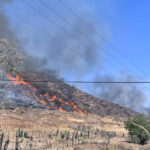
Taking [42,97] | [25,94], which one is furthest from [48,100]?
[25,94]

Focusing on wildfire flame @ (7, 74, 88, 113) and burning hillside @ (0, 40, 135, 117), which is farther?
wildfire flame @ (7, 74, 88, 113)

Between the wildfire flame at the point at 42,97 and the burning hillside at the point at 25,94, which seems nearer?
the burning hillside at the point at 25,94

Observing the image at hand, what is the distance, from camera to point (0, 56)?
2906 cm

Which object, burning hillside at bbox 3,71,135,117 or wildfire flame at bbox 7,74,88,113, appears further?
wildfire flame at bbox 7,74,88,113

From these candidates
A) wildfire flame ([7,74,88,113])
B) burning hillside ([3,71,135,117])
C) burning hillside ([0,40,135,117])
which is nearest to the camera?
burning hillside ([0,40,135,117])

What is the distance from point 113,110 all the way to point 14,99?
47.2 metres

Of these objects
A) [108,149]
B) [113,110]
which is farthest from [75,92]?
[108,149]

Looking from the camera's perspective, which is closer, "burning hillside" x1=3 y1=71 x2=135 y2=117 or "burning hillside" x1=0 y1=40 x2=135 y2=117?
"burning hillside" x1=0 y1=40 x2=135 y2=117

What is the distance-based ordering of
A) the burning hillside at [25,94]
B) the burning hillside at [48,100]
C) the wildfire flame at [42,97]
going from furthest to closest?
the wildfire flame at [42,97] → the burning hillside at [48,100] → the burning hillside at [25,94]

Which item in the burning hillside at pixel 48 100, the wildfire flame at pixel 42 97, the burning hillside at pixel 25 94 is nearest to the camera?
the burning hillside at pixel 25 94

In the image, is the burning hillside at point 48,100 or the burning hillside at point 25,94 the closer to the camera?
the burning hillside at point 25,94

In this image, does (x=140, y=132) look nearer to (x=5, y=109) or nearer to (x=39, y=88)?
(x=5, y=109)

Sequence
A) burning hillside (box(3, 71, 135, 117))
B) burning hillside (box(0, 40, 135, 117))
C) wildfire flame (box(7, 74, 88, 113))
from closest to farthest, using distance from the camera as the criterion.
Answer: burning hillside (box(0, 40, 135, 117))
burning hillside (box(3, 71, 135, 117))
wildfire flame (box(7, 74, 88, 113))

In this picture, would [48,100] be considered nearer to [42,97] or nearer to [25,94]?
[42,97]
